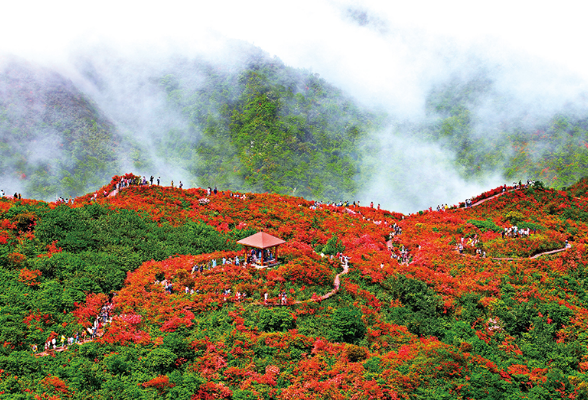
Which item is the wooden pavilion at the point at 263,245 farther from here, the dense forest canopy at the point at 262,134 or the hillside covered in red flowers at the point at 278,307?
the dense forest canopy at the point at 262,134

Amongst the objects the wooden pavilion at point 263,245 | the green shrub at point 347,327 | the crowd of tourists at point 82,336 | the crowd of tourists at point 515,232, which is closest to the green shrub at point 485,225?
the crowd of tourists at point 515,232

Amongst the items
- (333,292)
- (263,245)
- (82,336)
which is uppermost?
(263,245)

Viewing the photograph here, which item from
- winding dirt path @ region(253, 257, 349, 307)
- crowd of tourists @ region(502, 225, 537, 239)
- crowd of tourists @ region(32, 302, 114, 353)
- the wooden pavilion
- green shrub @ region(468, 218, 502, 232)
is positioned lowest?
crowd of tourists @ region(32, 302, 114, 353)

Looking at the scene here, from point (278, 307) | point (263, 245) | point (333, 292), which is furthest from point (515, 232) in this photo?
point (278, 307)

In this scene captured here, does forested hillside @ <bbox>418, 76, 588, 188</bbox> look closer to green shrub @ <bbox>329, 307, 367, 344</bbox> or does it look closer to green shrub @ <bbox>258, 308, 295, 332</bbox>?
green shrub @ <bbox>329, 307, 367, 344</bbox>

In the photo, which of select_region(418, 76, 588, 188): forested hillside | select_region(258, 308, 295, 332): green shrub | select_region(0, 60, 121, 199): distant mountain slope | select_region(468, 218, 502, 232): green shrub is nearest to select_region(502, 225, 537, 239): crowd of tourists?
select_region(468, 218, 502, 232): green shrub

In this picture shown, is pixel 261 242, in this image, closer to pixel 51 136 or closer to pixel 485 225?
pixel 485 225

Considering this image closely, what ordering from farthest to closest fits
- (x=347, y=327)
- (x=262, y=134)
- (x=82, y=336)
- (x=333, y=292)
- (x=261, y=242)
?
1. (x=262, y=134)
2. (x=261, y=242)
3. (x=333, y=292)
4. (x=347, y=327)
5. (x=82, y=336)

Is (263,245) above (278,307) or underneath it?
above

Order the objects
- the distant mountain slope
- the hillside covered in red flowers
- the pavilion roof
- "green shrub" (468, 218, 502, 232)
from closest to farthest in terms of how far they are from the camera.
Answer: the hillside covered in red flowers, the pavilion roof, "green shrub" (468, 218, 502, 232), the distant mountain slope
